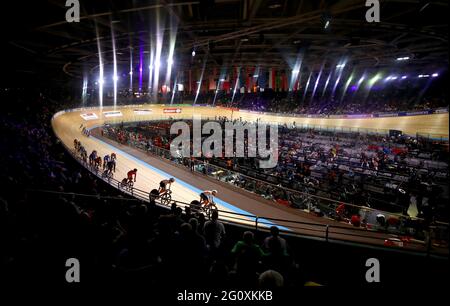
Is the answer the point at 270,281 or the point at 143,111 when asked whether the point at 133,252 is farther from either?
the point at 143,111

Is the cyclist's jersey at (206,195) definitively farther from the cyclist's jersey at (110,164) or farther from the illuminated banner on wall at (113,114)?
the illuminated banner on wall at (113,114)

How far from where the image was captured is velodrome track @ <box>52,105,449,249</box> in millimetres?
8992

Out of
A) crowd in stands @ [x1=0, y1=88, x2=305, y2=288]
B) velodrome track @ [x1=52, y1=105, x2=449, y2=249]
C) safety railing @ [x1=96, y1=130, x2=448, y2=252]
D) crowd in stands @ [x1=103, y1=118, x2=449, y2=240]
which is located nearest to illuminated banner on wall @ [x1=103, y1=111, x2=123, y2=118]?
velodrome track @ [x1=52, y1=105, x2=449, y2=249]

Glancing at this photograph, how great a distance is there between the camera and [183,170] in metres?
15.1

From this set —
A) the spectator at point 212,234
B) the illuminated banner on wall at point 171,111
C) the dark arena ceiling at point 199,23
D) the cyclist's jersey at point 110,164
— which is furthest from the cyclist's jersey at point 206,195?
the illuminated banner on wall at point 171,111

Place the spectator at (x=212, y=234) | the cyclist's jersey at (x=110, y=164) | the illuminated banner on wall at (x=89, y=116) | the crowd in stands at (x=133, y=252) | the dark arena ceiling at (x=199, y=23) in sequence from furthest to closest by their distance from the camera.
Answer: the illuminated banner on wall at (x=89, y=116) < the cyclist's jersey at (x=110, y=164) < the dark arena ceiling at (x=199, y=23) < the spectator at (x=212, y=234) < the crowd in stands at (x=133, y=252)

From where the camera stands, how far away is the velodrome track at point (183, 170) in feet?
29.5

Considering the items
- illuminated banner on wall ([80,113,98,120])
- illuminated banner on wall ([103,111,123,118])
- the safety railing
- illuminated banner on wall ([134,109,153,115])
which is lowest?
the safety railing

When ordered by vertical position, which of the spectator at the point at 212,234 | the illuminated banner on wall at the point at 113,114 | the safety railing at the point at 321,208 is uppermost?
the illuminated banner on wall at the point at 113,114

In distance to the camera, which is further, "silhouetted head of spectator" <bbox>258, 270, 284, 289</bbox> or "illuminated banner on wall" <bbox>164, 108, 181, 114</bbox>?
"illuminated banner on wall" <bbox>164, 108, 181, 114</bbox>

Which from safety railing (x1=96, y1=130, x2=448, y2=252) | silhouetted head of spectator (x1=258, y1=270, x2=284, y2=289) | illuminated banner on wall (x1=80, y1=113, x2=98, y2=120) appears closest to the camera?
silhouetted head of spectator (x1=258, y1=270, x2=284, y2=289)

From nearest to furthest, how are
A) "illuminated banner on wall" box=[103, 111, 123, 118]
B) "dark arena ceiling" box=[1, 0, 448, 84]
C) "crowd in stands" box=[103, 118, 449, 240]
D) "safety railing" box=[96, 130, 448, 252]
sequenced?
"safety railing" box=[96, 130, 448, 252] < "crowd in stands" box=[103, 118, 449, 240] < "dark arena ceiling" box=[1, 0, 448, 84] < "illuminated banner on wall" box=[103, 111, 123, 118]

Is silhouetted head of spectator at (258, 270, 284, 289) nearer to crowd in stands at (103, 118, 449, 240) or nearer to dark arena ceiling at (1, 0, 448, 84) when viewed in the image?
crowd in stands at (103, 118, 449, 240)

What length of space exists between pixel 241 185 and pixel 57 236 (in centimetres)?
885
